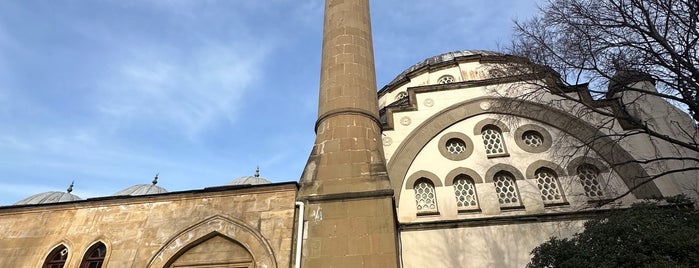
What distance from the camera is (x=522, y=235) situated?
982 cm

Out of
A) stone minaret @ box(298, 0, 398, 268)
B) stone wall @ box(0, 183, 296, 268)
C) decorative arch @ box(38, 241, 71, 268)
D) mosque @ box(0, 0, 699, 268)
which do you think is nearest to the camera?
stone minaret @ box(298, 0, 398, 268)

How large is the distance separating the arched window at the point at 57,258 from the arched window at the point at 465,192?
30.9ft

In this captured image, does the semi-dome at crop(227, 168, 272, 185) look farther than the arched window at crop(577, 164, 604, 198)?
Yes

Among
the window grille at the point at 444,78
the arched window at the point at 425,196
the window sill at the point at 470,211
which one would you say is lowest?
the window sill at the point at 470,211

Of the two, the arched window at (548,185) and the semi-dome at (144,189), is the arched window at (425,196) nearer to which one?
the arched window at (548,185)

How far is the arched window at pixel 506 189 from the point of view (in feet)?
35.5

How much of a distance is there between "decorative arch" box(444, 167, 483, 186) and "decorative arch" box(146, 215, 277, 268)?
18.6 feet

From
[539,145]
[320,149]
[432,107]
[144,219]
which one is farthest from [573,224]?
[144,219]

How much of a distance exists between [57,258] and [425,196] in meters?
8.90

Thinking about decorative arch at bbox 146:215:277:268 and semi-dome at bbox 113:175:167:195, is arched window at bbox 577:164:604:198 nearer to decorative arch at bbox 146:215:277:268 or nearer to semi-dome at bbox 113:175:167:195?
decorative arch at bbox 146:215:277:268

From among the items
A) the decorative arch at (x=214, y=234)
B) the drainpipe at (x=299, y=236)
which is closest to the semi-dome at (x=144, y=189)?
the decorative arch at (x=214, y=234)

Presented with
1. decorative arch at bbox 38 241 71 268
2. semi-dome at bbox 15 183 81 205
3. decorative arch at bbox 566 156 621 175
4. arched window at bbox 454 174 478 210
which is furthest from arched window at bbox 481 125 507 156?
semi-dome at bbox 15 183 81 205

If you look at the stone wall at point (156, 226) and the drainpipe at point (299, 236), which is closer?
the drainpipe at point (299, 236)

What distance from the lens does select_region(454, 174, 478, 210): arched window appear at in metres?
10.8
